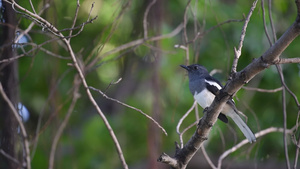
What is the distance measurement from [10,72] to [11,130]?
1.53 feet

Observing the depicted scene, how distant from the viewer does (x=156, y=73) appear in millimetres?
4316

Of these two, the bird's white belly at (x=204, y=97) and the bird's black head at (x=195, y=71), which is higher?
the bird's black head at (x=195, y=71)

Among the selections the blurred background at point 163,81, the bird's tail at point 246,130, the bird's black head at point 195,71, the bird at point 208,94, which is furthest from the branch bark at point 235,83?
the blurred background at point 163,81

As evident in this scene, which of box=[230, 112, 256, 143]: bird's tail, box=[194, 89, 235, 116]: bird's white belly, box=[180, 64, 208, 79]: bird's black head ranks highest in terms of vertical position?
box=[180, 64, 208, 79]: bird's black head

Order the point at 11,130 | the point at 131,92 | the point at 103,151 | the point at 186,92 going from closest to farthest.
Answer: the point at 11,130
the point at 186,92
the point at 103,151
the point at 131,92

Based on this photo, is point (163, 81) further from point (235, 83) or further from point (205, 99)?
point (235, 83)

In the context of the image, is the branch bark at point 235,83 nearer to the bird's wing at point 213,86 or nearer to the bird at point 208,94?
the bird at point 208,94

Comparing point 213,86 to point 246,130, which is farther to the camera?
point 213,86

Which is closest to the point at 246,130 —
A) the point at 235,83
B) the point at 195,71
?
the point at 195,71

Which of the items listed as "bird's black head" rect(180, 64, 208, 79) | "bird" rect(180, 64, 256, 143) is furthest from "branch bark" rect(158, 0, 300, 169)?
"bird's black head" rect(180, 64, 208, 79)

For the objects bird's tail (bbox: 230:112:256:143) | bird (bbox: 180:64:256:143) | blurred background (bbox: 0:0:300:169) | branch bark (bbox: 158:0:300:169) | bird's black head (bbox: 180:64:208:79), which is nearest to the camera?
branch bark (bbox: 158:0:300:169)

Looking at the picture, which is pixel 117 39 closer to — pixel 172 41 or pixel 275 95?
pixel 172 41

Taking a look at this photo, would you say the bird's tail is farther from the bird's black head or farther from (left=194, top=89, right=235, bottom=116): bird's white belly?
the bird's black head

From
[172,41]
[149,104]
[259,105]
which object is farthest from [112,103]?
[259,105]
